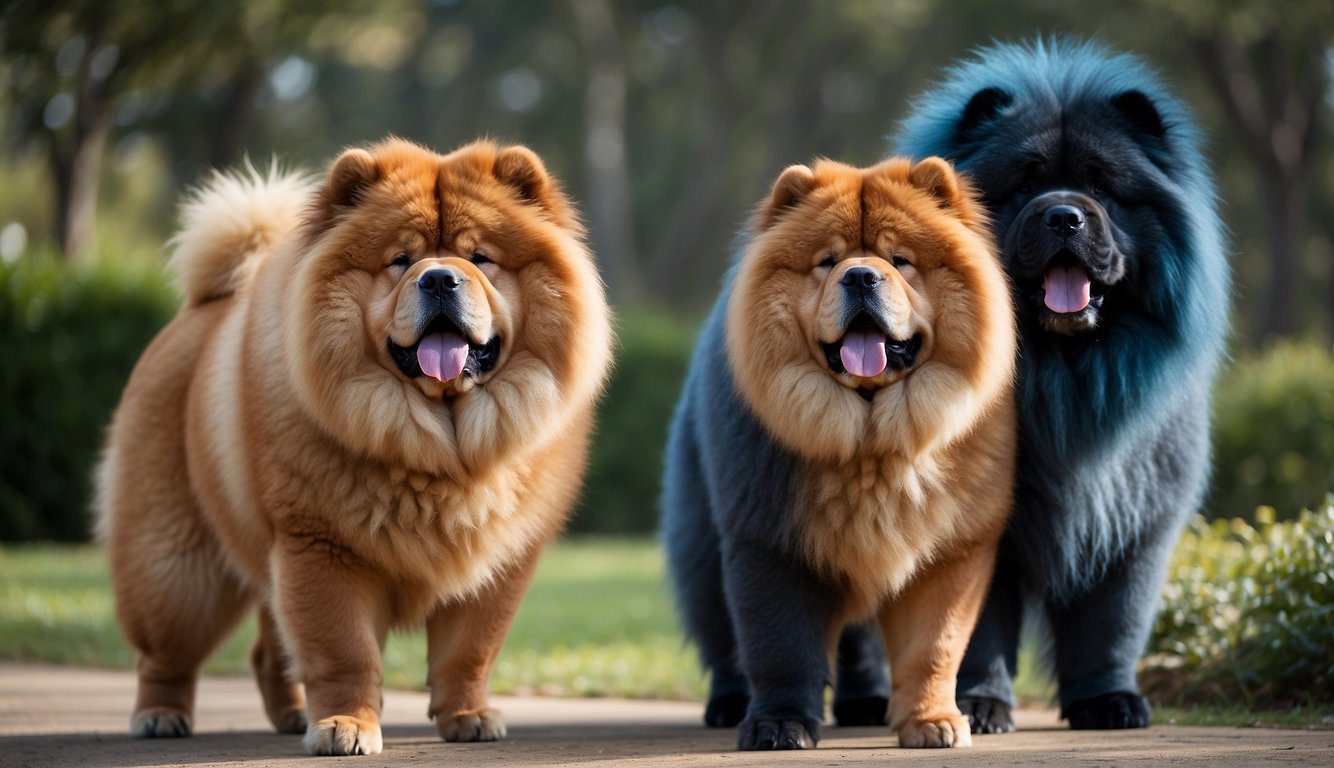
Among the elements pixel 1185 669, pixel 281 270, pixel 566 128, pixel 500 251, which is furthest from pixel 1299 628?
pixel 566 128

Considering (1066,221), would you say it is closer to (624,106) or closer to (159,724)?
(159,724)

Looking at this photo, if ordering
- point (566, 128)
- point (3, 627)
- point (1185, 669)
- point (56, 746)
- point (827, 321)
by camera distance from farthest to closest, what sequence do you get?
point (566, 128)
point (3, 627)
point (1185, 669)
point (56, 746)
point (827, 321)

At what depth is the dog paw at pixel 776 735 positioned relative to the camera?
11.9 ft

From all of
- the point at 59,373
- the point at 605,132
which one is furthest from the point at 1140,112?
the point at 605,132

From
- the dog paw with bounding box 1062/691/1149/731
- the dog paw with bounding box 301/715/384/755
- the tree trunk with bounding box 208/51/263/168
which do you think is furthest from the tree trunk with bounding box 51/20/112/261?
the dog paw with bounding box 1062/691/1149/731

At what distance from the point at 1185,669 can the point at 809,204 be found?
2.54 metres

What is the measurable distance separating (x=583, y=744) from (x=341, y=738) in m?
0.73

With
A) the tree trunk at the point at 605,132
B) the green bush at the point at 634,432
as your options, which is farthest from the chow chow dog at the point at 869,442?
the tree trunk at the point at 605,132

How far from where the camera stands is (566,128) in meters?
26.9

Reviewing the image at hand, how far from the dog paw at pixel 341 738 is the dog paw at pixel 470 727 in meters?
0.38

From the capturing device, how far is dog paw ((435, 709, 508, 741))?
13.0ft

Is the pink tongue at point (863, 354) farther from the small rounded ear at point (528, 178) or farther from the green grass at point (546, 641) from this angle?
the green grass at point (546, 641)

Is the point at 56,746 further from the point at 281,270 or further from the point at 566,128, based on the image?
the point at 566,128

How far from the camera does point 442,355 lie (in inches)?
144
